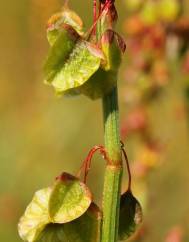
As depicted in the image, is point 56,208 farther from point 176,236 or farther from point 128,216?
point 176,236

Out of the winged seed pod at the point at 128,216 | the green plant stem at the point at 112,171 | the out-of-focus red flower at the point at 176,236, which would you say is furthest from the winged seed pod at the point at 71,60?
the out-of-focus red flower at the point at 176,236

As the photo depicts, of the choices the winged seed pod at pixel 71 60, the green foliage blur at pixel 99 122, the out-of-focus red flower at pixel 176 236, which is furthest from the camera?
the green foliage blur at pixel 99 122

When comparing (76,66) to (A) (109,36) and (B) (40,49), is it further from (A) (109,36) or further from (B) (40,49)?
(B) (40,49)

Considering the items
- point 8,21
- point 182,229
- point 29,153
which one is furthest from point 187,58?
point 8,21

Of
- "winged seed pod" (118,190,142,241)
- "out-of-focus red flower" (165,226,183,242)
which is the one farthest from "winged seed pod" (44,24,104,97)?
"out-of-focus red flower" (165,226,183,242)

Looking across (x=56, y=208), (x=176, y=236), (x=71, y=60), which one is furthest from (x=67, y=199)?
(x=176, y=236)

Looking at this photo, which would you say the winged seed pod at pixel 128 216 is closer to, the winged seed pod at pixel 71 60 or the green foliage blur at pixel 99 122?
the winged seed pod at pixel 71 60
